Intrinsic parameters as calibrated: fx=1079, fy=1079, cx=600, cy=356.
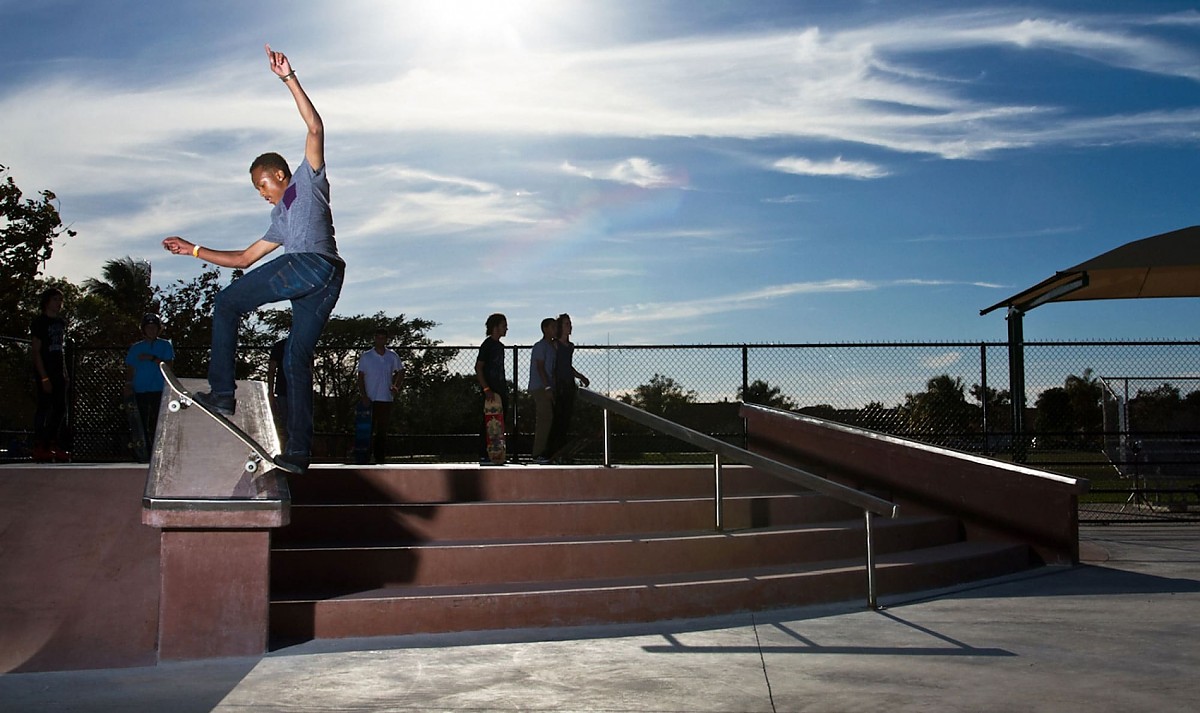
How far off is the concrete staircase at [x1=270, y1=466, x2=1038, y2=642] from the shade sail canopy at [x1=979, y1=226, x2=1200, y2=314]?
14.7 ft

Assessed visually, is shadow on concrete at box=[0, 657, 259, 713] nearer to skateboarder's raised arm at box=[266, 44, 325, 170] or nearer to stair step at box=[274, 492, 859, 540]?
stair step at box=[274, 492, 859, 540]

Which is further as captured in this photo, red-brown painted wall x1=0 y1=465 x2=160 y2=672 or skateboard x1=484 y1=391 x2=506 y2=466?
skateboard x1=484 y1=391 x2=506 y2=466

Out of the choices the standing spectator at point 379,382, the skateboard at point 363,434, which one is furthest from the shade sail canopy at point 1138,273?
the skateboard at point 363,434

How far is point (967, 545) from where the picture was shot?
30.1 ft

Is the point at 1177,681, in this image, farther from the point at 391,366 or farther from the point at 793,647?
the point at 391,366

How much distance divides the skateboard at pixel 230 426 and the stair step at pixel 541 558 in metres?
0.88

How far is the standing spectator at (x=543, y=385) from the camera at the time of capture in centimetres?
1103

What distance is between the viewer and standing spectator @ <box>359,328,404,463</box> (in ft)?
38.0

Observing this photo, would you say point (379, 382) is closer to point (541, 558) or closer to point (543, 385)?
point (543, 385)

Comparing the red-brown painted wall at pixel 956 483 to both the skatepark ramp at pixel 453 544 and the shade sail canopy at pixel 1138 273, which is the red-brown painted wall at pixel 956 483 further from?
the shade sail canopy at pixel 1138 273

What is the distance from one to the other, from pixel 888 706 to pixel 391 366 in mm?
8015

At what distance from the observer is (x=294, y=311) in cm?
583

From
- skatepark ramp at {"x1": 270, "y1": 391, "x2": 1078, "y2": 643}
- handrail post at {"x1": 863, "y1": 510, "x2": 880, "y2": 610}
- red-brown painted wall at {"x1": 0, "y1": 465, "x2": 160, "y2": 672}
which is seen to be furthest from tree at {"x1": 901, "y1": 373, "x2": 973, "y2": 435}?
red-brown painted wall at {"x1": 0, "y1": 465, "x2": 160, "y2": 672}

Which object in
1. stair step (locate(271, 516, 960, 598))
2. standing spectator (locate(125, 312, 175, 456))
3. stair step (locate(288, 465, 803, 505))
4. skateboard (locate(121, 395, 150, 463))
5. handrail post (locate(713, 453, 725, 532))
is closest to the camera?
stair step (locate(271, 516, 960, 598))
